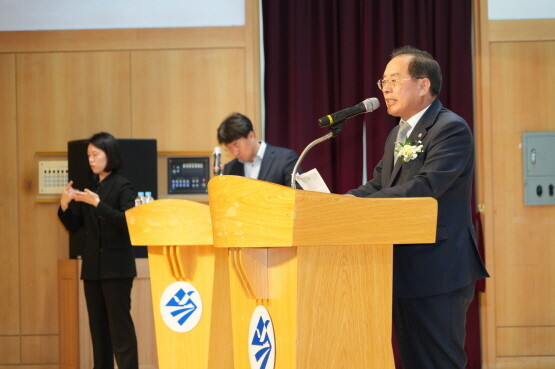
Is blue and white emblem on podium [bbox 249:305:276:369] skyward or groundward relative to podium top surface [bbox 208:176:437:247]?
groundward

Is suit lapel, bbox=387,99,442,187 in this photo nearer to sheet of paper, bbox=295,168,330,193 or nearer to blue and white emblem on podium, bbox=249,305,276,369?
sheet of paper, bbox=295,168,330,193

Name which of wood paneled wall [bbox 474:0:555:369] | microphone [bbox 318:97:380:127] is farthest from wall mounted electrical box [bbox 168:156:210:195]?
microphone [bbox 318:97:380:127]

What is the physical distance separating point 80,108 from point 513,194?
3.46 m

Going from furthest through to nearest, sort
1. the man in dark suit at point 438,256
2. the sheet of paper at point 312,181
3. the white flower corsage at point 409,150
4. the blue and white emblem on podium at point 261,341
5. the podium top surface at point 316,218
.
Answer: the sheet of paper at point 312,181, the white flower corsage at point 409,150, the man in dark suit at point 438,256, the blue and white emblem on podium at point 261,341, the podium top surface at point 316,218

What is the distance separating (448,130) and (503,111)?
3299 mm

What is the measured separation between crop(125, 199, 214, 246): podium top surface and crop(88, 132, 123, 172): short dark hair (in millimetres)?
1279

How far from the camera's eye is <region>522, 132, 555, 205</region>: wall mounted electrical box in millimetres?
5371

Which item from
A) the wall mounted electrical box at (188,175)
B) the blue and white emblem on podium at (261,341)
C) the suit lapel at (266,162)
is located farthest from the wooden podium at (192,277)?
the wall mounted electrical box at (188,175)

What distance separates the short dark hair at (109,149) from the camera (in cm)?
438

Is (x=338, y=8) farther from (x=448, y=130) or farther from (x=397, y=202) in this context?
(x=397, y=202)

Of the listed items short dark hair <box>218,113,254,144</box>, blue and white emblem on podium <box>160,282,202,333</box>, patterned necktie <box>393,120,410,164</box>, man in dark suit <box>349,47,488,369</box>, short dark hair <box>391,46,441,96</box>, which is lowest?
blue and white emblem on podium <box>160,282,202,333</box>

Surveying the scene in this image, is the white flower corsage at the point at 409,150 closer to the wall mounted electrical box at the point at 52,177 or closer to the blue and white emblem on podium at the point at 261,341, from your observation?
the blue and white emblem on podium at the point at 261,341

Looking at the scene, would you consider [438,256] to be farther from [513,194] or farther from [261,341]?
[513,194]

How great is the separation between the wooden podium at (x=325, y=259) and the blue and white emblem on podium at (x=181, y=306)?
1.03 m
